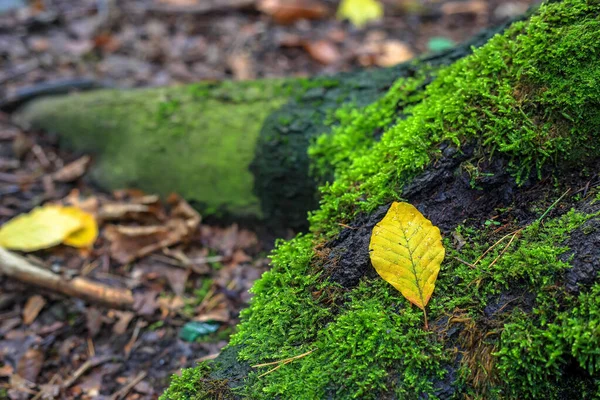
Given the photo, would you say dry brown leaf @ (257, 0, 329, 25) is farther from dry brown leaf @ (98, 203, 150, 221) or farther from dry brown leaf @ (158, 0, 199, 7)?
dry brown leaf @ (98, 203, 150, 221)

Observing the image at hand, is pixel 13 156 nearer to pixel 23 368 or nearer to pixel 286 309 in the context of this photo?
pixel 23 368

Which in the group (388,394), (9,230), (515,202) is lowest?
(9,230)

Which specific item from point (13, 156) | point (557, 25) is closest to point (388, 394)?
point (557, 25)

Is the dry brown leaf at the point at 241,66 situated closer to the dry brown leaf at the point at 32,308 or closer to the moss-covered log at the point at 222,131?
the moss-covered log at the point at 222,131

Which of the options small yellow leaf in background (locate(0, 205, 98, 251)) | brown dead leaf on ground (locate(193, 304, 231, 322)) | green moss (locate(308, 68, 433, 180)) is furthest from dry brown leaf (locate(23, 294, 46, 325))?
green moss (locate(308, 68, 433, 180))

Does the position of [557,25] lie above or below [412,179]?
above

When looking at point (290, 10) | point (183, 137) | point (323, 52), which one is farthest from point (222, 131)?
point (290, 10)
